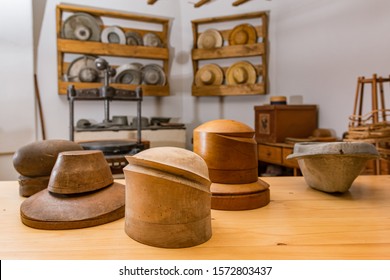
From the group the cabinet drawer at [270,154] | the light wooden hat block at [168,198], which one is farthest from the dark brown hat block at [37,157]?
the cabinet drawer at [270,154]

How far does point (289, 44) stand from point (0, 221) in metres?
3.43

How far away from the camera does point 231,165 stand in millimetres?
825

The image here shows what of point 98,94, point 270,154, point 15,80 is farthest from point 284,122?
point 15,80

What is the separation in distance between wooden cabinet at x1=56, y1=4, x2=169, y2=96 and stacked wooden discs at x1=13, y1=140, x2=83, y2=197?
9.69 ft

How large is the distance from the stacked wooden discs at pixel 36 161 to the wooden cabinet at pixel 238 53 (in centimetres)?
308

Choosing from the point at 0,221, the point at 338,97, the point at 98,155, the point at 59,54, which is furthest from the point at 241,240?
the point at 59,54

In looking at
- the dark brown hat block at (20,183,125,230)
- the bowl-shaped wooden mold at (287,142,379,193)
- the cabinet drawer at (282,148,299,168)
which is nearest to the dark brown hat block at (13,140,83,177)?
the dark brown hat block at (20,183,125,230)

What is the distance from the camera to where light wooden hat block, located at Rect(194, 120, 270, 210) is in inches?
31.7

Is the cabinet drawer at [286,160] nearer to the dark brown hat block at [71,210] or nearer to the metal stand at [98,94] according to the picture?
the metal stand at [98,94]

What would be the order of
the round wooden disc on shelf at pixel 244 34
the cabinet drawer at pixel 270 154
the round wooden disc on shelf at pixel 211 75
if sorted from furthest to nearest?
the round wooden disc on shelf at pixel 211 75 → the round wooden disc on shelf at pixel 244 34 → the cabinet drawer at pixel 270 154

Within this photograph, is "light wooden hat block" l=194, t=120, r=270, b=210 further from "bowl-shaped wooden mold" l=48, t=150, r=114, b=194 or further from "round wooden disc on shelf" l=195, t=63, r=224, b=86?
"round wooden disc on shelf" l=195, t=63, r=224, b=86

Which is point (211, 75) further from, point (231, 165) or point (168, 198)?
point (168, 198)

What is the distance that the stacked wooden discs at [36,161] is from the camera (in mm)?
847

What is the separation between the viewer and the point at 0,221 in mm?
728
